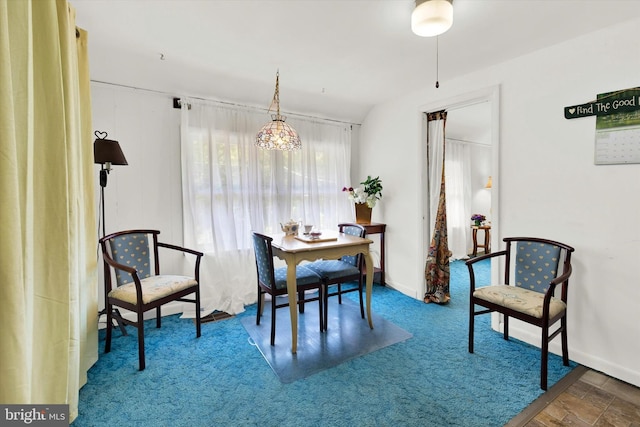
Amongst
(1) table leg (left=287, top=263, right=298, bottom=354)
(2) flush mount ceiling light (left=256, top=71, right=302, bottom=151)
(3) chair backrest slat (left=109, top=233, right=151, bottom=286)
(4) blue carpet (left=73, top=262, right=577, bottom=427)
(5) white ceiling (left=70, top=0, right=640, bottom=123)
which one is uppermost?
(5) white ceiling (left=70, top=0, right=640, bottom=123)

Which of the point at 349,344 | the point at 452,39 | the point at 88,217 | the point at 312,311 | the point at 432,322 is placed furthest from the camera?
the point at 312,311

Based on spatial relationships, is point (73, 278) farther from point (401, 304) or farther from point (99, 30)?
point (401, 304)

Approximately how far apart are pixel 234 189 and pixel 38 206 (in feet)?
6.70

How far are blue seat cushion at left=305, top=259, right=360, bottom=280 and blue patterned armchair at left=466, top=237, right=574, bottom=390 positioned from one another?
1.01 meters

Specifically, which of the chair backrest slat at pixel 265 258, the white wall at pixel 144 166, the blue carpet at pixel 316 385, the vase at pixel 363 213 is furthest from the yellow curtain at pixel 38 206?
the vase at pixel 363 213

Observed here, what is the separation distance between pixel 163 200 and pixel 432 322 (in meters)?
2.95

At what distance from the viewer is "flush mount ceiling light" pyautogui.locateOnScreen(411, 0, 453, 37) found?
5.57 feet

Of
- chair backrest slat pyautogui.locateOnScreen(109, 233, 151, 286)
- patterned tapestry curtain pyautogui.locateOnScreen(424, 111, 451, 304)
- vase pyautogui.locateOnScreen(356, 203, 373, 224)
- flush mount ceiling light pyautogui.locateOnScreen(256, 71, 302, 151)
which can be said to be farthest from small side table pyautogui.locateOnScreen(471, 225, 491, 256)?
chair backrest slat pyautogui.locateOnScreen(109, 233, 151, 286)

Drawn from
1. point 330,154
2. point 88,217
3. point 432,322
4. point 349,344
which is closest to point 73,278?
point 88,217

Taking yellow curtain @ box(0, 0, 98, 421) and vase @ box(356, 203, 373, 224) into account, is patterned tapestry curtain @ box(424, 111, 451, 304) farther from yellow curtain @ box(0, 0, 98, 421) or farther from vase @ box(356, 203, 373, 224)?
yellow curtain @ box(0, 0, 98, 421)

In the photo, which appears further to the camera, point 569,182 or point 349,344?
point 349,344

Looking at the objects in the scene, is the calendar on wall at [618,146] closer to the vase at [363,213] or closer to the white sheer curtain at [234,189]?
the vase at [363,213]

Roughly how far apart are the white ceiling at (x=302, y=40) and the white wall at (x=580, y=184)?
0.58ft

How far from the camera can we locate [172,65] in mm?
2688
